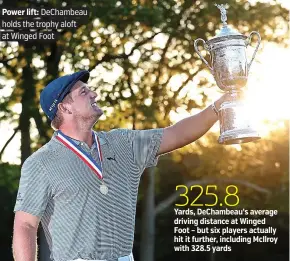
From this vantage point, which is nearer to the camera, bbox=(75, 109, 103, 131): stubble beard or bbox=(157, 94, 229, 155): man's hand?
bbox=(75, 109, 103, 131): stubble beard

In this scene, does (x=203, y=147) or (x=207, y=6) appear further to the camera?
(x=203, y=147)

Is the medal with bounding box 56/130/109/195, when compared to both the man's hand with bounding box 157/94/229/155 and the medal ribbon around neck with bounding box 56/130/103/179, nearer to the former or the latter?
the medal ribbon around neck with bounding box 56/130/103/179

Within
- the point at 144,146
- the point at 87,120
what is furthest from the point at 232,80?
the point at 87,120

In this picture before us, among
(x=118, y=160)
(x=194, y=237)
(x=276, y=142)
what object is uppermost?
(x=276, y=142)

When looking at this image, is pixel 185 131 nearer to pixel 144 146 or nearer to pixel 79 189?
pixel 144 146

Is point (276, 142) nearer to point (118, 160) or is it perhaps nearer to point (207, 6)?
point (207, 6)

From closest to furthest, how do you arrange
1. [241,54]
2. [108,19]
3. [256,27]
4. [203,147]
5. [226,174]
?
[241,54]
[108,19]
[256,27]
[203,147]
[226,174]

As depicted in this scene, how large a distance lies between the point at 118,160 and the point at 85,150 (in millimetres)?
199

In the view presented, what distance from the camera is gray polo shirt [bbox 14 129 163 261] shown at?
13.5ft

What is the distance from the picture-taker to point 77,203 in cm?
413

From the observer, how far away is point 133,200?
169 inches

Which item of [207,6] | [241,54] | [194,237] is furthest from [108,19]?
[241,54]

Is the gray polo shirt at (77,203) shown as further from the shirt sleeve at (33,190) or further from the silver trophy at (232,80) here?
the silver trophy at (232,80)

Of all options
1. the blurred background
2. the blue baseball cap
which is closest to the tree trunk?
the blurred background
